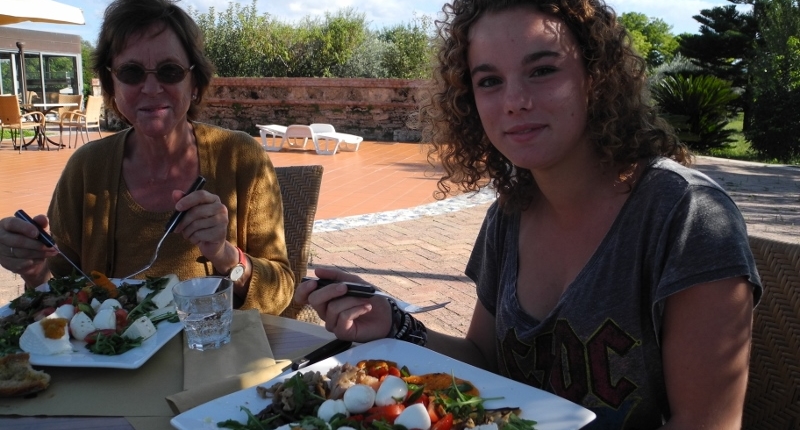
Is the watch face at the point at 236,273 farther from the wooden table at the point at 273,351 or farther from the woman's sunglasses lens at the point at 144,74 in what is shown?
the woman's sunglasses lens at the point at 144,74

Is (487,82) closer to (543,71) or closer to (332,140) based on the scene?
(543,71)

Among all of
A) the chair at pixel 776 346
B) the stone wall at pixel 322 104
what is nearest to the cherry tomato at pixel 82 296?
the chair at pixel 776 346

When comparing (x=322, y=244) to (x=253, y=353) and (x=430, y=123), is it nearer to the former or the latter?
(x=430, y=123)

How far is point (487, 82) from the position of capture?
59.9 inches

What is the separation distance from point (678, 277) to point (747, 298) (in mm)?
128

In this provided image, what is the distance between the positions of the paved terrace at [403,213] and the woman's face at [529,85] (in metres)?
2.52

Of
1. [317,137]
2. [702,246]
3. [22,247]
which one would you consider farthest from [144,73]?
[317,137]

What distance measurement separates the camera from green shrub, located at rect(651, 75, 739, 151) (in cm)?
1540

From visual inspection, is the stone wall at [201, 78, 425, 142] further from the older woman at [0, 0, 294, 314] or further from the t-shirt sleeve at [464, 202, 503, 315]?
the t-shirt sleeve at [464, 202, 503, 315]

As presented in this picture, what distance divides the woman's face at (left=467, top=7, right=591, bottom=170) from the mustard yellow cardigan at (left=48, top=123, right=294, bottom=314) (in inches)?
38.1

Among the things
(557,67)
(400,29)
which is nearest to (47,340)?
(557,67)

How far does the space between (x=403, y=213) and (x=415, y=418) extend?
6.29 m

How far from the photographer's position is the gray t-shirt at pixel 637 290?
1.29 metres

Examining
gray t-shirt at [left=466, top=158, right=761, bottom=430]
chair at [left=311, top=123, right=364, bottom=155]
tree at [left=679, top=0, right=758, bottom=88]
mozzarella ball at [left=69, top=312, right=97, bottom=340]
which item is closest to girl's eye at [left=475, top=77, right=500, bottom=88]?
gray t-shirt at [left=466, top=158, right=761, bottom=430]
